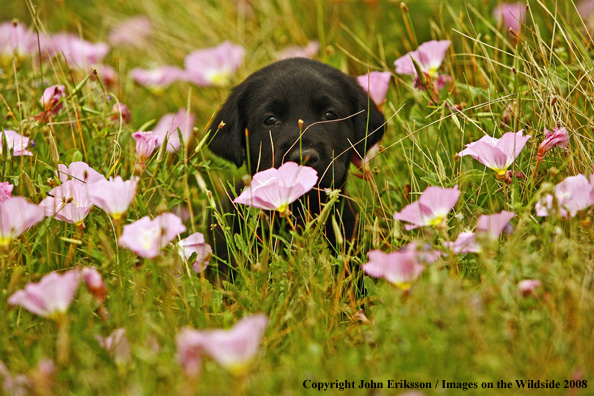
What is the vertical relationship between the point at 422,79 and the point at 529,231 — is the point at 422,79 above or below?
above

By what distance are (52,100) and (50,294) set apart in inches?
53.4

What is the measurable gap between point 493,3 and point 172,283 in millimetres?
3350

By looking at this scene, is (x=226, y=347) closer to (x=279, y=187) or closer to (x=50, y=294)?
(x=50, y=294)

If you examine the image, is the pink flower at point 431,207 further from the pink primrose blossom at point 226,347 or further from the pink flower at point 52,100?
the pink flower at point 52,100

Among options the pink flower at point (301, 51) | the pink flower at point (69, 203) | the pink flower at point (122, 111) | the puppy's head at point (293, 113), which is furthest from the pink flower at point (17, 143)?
the pink flower at point (301, 51)

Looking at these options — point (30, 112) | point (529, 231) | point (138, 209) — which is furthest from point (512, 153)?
point (30, 112)

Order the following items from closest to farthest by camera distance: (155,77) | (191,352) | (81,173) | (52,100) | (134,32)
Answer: (191,352)
(81,173)
(52,100)
(155,77)
(134,32)

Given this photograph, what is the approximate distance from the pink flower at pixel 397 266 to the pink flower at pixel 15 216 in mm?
885

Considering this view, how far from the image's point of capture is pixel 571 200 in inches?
72.6

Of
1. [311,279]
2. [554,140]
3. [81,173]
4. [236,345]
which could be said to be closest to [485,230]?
[311,279]

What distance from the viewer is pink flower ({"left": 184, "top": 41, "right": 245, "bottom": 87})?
3885 mm

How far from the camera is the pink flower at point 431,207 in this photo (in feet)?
5.89

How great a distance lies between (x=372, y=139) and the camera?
9.89 feet

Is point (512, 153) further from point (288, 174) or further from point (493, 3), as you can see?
point (493, 3)
